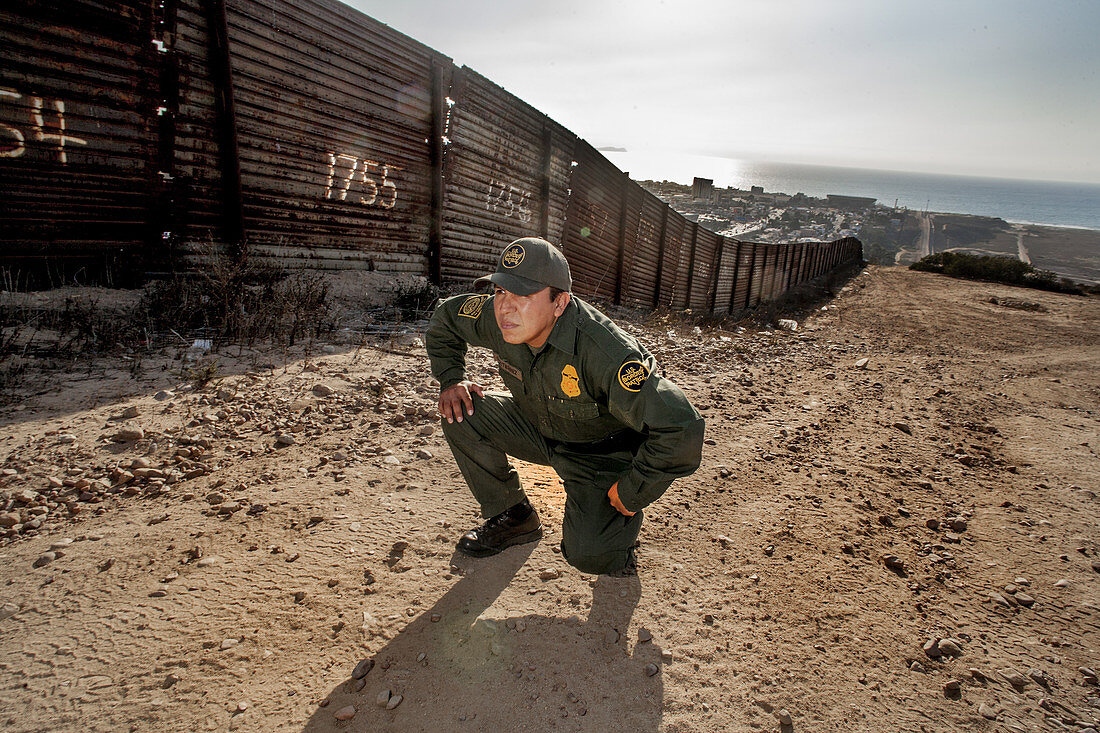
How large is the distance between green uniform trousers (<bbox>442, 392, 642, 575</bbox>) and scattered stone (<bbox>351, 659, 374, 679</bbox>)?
839 millimetres

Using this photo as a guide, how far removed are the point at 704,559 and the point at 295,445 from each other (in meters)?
2.28

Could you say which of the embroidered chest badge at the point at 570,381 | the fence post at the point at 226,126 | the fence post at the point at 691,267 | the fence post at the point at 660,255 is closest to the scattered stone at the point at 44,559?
the embroidered chest badge at the point at 570,381

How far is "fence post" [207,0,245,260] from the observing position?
4.33 meters

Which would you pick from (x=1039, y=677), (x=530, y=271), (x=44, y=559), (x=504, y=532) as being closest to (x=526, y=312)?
(x=530, y=271)

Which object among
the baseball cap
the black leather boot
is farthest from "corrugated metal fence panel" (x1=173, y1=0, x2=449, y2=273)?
the black leather boot

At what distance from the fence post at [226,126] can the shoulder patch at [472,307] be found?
9.15 feet

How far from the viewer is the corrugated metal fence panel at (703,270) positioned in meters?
→ 12.9

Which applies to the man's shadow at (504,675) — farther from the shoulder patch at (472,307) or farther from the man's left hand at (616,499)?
the shoulder patch at (472,307)

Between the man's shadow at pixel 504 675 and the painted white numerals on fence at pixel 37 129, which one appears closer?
the man's shadow at pixel 504 675

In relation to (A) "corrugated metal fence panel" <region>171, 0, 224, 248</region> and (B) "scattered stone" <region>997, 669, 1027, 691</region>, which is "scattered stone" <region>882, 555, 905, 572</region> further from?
(A) "corrugated metal fence panel" <region>171, 0, 224, 248</region>

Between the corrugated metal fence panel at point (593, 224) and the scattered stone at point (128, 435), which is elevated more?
the corrugated metal fence panel at point (593, 224)

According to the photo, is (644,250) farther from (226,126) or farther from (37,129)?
(37,129)

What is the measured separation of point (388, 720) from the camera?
5.07 ft

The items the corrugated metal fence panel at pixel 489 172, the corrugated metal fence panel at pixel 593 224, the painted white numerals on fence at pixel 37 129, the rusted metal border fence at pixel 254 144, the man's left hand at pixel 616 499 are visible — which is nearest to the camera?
the man's left hand at pixel 616 499
